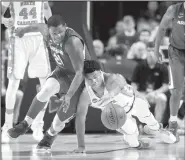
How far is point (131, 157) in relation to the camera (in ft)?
21.1

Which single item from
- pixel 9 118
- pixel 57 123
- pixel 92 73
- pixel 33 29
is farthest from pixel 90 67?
pixel 9 118

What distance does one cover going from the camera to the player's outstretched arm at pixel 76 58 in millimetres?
6312

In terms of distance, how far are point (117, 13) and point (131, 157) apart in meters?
6.05

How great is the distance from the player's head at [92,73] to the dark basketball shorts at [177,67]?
135 centimetres

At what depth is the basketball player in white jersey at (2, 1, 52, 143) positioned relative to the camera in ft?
24.3

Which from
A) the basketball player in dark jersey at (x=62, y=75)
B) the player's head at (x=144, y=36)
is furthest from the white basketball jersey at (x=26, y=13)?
the player's head at (x=144, y=36)

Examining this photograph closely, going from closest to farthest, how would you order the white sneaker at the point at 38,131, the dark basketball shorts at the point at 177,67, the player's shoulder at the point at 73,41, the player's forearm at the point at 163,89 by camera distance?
1. the player's shoulder at the point at 73,41
2. the dark basketball shorts at the point at 177,67
3. the white sneaker at the point at 38,131
4. the player's forearm at the point at 163,89

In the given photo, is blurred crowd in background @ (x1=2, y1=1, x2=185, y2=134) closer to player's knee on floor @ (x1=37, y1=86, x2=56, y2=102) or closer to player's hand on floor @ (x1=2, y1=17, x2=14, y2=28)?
player's hand on floor @ (x1=2, y1=17, x2=14, y2=28)

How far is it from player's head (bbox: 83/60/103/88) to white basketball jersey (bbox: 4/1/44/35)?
4.56ft

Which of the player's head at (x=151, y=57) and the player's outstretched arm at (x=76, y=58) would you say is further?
the player's head at (x=151, y=57)

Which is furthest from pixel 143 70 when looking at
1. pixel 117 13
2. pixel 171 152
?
pixel 117 13

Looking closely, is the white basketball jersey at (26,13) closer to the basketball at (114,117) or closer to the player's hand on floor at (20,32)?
the player's hand on floor at (20,32)

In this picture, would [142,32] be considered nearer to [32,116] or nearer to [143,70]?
[143,70]

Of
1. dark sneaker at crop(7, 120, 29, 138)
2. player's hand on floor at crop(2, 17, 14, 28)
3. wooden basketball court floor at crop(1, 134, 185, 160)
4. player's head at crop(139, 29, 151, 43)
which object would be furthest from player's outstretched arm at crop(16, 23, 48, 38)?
player's head at crop(139, 29, 151, 43)
